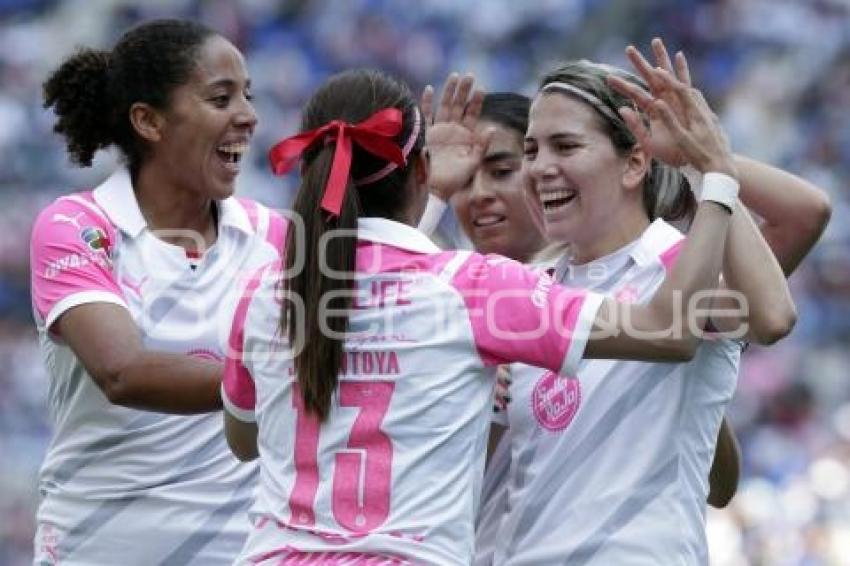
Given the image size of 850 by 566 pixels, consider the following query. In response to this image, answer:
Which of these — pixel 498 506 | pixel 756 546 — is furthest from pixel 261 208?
pixel 756 546

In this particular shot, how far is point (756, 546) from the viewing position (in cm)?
1056

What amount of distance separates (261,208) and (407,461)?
62.5 inches

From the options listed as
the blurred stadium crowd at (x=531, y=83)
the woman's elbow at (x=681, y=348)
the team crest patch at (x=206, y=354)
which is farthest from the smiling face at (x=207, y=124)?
the blurred stadium crowd at (x=531, y=83)

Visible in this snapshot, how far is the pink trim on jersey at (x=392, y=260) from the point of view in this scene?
12.3ft

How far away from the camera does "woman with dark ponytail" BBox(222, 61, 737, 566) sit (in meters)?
3.66

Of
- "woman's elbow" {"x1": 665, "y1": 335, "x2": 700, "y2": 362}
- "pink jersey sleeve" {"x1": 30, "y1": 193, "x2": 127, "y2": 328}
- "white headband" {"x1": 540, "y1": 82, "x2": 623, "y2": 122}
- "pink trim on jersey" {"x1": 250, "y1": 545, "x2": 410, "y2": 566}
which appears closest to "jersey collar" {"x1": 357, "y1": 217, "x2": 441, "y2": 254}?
"woman's elbow" {"x1": 665, "y1": 335, "x2": 700, "y2": 362}

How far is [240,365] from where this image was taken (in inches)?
155

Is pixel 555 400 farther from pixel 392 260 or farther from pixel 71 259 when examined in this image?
pixel 71 259

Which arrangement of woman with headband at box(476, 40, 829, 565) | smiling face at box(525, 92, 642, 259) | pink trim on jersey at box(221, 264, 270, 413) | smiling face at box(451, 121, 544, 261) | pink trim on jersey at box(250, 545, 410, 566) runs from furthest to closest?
smiling face at box(451, 121, 544, 261) → smiling face at box(525, 92, 642, 259) → woman with headband at box(476, 40, 829, 565) → pink trim on jersey at box(221, 264, 270, 413) → pink trim on jersey at box(250, 545, 410, 566)

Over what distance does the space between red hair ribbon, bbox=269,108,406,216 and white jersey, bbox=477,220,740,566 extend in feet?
2.29

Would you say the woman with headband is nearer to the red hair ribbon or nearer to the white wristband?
the white wristband

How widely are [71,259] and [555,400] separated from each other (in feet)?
4.09

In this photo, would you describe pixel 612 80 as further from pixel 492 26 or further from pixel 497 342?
pixel 492 26

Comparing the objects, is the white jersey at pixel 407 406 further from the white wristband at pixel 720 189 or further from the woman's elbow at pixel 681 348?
the white wristband at pixel 720 189
